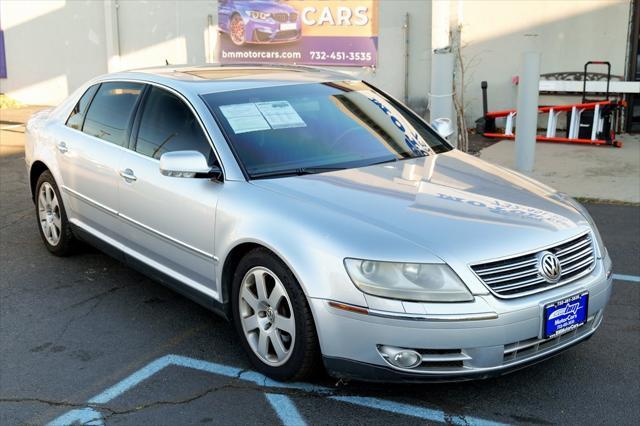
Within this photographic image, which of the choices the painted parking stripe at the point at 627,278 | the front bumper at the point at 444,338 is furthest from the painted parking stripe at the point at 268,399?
the painted parking stripe at the point at 627,278

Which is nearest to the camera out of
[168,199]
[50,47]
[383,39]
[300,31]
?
[168,199]

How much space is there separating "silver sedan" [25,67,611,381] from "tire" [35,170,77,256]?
28 centimetres

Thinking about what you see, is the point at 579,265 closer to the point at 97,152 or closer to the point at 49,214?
the point at 97,152

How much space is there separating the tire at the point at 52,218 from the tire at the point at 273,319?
238 cm

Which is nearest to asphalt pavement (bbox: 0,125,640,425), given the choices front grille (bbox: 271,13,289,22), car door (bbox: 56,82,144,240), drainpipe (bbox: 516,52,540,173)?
car door (bbox: 56,82,144,240)

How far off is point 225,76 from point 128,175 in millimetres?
928

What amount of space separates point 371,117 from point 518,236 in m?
1.69

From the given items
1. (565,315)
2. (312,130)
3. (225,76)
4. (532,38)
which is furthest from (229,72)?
(532,38)

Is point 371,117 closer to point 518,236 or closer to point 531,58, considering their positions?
point 518,236

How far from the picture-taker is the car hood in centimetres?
368

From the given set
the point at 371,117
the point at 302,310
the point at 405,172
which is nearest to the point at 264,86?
the point at 371,117

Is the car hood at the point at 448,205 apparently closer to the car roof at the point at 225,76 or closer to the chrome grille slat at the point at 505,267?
the chrome grille slat at the point at 505,267

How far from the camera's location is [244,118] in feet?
15.4

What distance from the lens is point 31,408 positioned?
390cm
